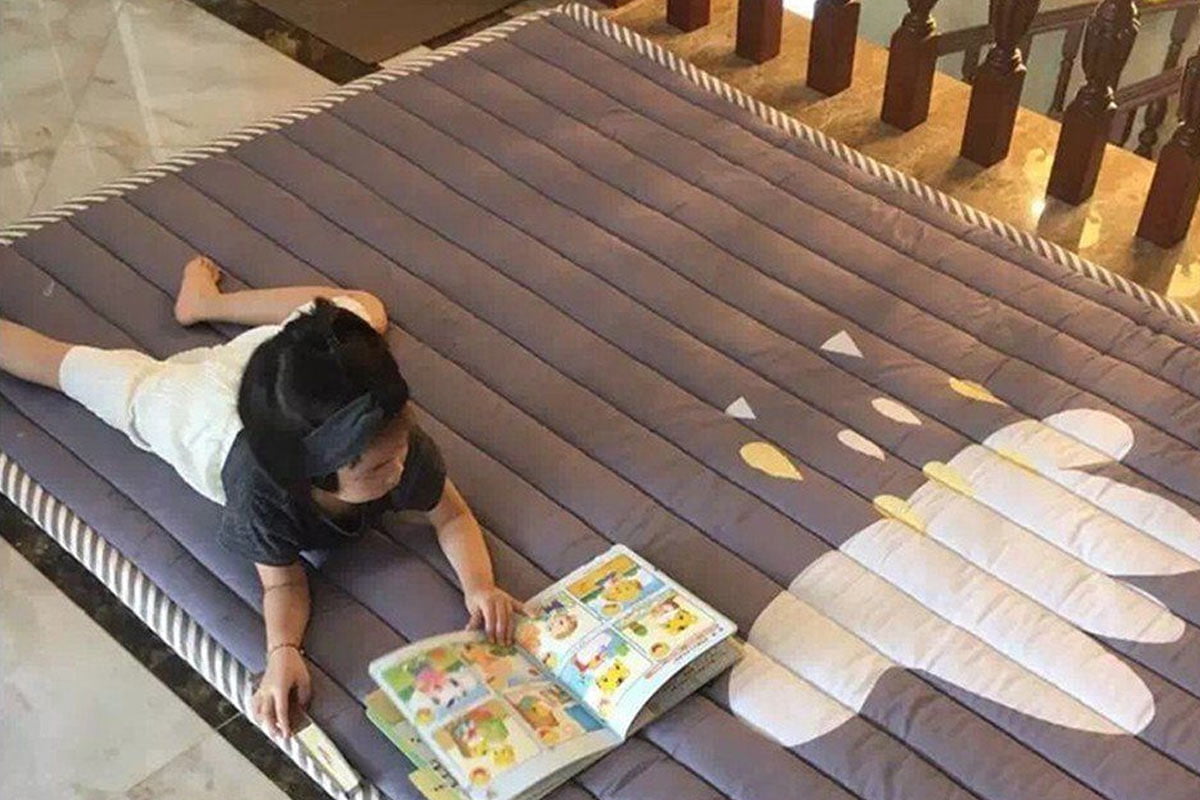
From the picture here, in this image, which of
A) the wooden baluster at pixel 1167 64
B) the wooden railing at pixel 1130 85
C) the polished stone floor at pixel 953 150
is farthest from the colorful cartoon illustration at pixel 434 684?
the wooden baluster at pixel 1167 64

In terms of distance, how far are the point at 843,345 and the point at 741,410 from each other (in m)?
0.16

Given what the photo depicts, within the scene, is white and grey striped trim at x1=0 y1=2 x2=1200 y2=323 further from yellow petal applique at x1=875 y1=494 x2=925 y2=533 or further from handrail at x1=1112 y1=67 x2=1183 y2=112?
handrail at x1=1112 y1=67 x2=1183 y2=112

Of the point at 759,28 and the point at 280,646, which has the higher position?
the point at 759,28

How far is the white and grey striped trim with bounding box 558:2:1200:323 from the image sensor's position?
1739mm

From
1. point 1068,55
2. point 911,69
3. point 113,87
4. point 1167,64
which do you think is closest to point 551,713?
point 911,69

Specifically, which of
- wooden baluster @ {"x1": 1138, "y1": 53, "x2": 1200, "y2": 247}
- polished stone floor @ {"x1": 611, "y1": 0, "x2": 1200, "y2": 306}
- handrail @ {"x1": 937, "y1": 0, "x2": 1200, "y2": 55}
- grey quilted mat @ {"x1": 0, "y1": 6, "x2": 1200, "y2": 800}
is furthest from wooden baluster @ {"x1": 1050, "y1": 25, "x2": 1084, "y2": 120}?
grey quilted mat @ {"x1": 0, "y1": 6, "x2": 1200, "y2": 800}

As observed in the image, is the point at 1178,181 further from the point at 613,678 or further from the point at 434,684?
the point at 434,684

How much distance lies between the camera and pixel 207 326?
5.53ft

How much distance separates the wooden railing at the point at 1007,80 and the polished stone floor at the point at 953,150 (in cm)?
2

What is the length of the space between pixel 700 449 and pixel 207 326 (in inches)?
23.4

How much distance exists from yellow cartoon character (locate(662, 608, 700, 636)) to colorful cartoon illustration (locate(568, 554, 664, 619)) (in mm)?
37

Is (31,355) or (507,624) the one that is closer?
(507,624)

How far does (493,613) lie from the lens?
4.38 ft

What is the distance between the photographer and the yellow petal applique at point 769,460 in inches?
58.9
